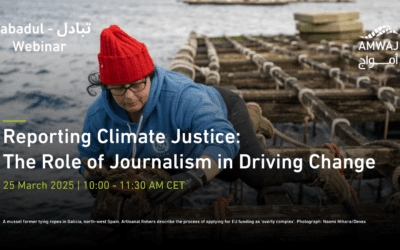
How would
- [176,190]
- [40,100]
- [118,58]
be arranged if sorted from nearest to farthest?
[176,190] < [118,58] < [40,100]

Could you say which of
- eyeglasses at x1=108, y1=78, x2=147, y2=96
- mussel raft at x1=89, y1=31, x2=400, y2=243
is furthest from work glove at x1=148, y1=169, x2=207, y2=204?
eyeglasses at x1=108, y1=78, x2=147, y2=96

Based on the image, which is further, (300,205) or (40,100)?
(40,100)

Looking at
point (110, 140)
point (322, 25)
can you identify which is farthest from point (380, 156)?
point (322, 25)

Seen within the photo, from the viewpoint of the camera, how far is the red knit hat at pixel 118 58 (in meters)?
1.87

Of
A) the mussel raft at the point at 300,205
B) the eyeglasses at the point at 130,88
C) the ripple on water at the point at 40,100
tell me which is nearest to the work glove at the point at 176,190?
the mussel raft at the point at 300,205

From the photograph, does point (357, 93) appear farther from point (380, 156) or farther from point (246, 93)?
point (380, 156)

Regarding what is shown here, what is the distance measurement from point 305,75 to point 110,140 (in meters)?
4.60

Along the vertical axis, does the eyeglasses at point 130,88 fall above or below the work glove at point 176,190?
above

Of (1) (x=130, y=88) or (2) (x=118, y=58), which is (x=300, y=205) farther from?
(2) (x=118, y=58)

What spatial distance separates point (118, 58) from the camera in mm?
1869

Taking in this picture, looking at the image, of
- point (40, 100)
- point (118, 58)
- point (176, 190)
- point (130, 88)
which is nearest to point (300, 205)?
point (176, 190)

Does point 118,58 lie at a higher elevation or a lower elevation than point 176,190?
higher

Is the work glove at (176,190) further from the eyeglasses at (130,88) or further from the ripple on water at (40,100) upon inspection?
the ripple on water at (40,100)

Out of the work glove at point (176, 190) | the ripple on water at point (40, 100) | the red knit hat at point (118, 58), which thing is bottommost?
the ripple on water at point (40, 100)
